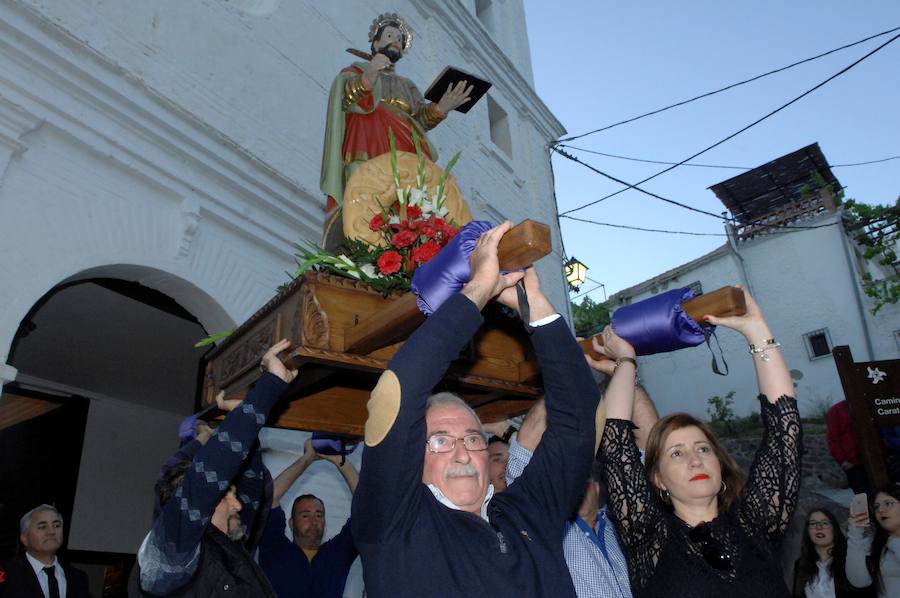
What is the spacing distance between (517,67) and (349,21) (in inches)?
153

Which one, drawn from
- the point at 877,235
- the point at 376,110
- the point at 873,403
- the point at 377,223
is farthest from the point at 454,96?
the point at 877,235

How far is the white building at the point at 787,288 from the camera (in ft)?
53.4

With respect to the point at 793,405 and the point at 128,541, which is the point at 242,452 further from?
the point at 128,541

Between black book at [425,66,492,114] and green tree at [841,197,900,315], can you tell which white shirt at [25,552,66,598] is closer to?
black book at [425,66,492,114]

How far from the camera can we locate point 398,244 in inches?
88.4

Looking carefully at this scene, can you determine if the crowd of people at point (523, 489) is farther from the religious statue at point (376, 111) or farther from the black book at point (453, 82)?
the black book at point (453, 82)

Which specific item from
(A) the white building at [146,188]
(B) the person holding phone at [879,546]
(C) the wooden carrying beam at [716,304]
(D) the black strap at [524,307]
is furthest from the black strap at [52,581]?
(B) the person holding phone at [879,546]

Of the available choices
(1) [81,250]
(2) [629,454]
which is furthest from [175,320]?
(2) [629,454]

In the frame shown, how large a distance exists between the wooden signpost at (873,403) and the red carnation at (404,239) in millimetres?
2996

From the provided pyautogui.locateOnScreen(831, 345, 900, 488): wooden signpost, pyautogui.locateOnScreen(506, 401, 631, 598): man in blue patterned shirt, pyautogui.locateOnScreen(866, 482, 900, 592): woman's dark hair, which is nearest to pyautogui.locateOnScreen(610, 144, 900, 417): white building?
pyautogui.locateOnScreen(831, 345, 900, 488): wooden signpost

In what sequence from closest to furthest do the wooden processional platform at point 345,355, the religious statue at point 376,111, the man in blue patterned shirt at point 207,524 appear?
the wooden processional platform at point 345,355 < the man in blue patterned shirt at point 207,524 < the religious statue at point 376,111

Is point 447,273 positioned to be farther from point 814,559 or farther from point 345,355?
point 814,559

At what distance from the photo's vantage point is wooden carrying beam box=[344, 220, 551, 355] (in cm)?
159

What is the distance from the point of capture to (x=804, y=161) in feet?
61.8
